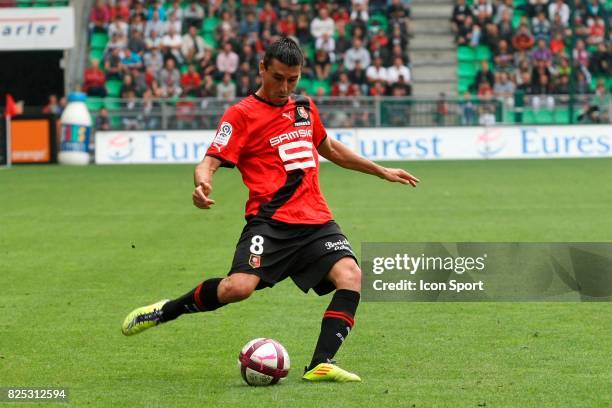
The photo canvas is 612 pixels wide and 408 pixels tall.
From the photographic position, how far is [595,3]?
113 feet

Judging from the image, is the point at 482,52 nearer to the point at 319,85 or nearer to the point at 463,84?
the point at 463,84

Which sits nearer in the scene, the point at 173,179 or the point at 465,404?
the point at 465,404

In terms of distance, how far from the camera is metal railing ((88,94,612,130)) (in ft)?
96.5

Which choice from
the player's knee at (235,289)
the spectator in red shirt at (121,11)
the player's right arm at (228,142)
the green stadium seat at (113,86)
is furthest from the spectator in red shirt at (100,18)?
the player's knee at (235,289)

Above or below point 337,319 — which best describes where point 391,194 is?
below

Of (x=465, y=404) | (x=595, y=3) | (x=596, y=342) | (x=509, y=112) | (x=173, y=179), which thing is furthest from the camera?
(x=595, y=3)

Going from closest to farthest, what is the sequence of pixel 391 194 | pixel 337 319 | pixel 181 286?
pixel 337 319 → pixel 181 286 → pixel 391 194

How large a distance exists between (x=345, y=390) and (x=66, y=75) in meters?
28.1

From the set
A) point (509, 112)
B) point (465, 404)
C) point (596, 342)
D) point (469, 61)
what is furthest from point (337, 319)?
point (469, 61)

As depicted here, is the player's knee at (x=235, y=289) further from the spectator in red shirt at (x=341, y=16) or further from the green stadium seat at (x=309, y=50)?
the spectator in red shirt at (x=341, y=16)

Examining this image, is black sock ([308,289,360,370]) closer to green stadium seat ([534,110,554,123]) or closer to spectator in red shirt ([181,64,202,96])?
green stadium seat ([534,110,554,123])

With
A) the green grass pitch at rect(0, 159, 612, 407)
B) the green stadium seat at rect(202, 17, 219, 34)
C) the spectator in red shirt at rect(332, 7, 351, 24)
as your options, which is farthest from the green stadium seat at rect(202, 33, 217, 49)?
the green grass pitch at rect(0, 159, 612, 407)

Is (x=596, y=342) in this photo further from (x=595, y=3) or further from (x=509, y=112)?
(x=595, y=3)

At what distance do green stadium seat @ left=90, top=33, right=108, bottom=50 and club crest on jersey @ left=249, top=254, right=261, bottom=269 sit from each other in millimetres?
28890
